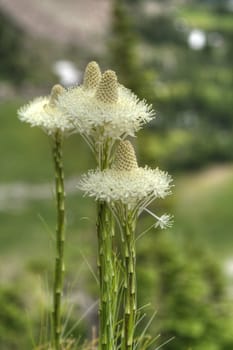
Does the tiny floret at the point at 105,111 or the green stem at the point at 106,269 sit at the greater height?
the tiny floret at the point at 105,111

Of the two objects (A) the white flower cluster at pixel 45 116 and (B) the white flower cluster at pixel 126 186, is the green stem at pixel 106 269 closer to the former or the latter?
(B) the white flower cluster at pixel 126 186

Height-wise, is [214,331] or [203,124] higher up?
[203,124]

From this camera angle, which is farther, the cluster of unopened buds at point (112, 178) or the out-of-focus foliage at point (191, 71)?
the out-of-focus foliage at point (191, 71)

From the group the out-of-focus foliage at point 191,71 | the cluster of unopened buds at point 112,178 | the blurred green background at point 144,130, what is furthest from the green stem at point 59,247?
the out-of-focus foliage at point 191,71

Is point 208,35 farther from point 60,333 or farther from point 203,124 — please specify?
point 60,333

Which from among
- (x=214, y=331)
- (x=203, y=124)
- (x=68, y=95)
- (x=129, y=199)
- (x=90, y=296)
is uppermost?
(x=203, y=124)

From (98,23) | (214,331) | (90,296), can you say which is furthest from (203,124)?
(214,331)

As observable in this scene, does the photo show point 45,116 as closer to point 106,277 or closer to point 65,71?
point 106,277
